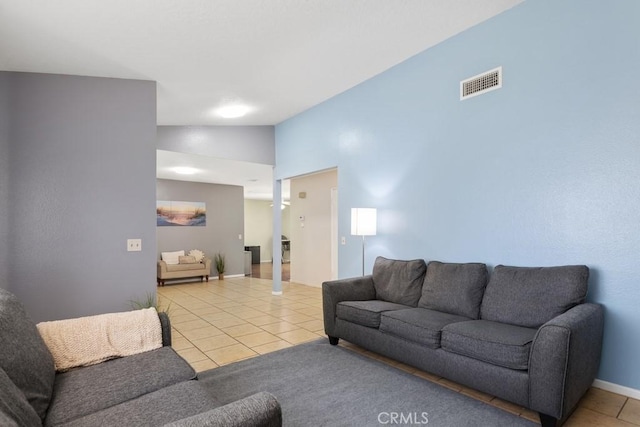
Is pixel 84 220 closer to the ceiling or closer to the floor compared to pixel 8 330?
closer to the ceiling

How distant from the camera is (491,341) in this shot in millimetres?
2342

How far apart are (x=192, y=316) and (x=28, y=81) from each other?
131 inches

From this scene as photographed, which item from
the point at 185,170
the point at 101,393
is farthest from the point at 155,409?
the point at 185,170

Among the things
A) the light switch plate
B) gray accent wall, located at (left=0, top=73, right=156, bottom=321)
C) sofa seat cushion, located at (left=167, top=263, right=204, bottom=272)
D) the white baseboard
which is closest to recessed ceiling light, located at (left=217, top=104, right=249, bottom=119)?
gray accent wall, located at (left=0, top=73, right=156, bottom=321)

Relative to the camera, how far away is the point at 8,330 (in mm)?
1530

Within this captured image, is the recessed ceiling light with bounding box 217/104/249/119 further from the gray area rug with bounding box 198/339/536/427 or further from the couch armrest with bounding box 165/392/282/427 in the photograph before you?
the couch armrest with bounding box 165/392/282/427

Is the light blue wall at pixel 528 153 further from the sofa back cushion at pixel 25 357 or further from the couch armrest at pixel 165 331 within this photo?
the sofa back cushion at pixel 25 357

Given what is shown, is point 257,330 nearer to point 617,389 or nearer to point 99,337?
point 99,337

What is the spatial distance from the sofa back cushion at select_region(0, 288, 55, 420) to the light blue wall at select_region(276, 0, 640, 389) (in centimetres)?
328

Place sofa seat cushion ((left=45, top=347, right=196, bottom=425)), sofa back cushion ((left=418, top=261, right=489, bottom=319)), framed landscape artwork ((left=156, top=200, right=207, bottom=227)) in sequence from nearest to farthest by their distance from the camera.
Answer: sofa seat cushion ((left=45, top=347, right=196, bottom=425))
sofa back cushion ((left=418, top=261, right=489, bottom=319))
framed landscape artwork ((left=156, top=200, right=207, bottom=227))

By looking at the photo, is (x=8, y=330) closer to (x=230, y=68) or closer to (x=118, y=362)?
(x=118, y=362)

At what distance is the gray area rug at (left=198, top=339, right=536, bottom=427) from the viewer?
88.8 inches

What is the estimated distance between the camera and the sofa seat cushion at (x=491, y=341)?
2.22m

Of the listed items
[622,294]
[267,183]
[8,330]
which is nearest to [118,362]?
[8,330]
